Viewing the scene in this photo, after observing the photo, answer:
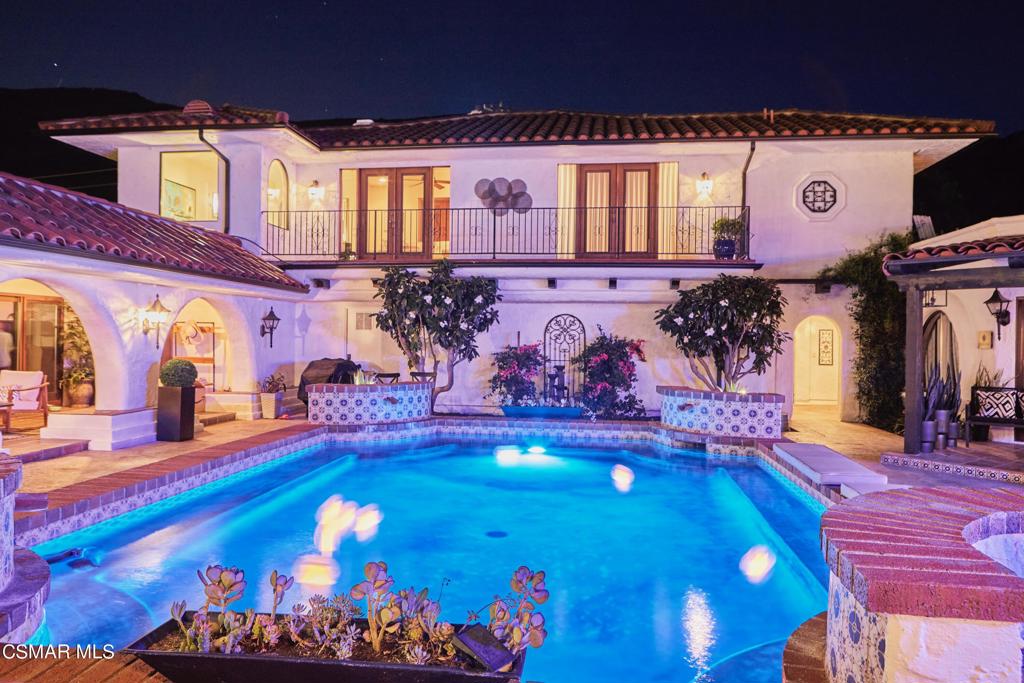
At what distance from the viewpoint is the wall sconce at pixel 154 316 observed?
408 inches

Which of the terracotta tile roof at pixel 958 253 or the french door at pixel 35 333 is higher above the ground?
the terracotta tile roof at pixel 958 253

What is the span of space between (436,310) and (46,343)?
24.8ft

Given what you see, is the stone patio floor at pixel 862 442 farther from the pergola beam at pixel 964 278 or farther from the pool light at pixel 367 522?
the pool light at pixel 367 522

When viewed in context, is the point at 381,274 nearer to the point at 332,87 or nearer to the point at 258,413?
the point at 258,413

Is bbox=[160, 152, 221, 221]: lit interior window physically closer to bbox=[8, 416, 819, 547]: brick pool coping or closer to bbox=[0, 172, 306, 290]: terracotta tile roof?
bbox=[0, 172, 306, 290]: terracotta tile roof

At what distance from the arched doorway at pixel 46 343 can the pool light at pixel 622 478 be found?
9.26 meters

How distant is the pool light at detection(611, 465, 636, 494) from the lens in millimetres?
9664

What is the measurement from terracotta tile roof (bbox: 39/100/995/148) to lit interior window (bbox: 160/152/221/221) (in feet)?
3.64

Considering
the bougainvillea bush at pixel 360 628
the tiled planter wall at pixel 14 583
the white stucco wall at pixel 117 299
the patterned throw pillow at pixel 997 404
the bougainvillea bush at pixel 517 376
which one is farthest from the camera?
the bougainvillea bush at pixel 517 376

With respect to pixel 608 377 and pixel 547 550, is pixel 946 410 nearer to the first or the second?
pixel 608 377

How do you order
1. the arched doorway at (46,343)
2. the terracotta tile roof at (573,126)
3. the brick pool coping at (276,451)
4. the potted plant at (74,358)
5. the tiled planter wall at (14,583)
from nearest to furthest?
the tiled planter wall at (14,583) < the brick pool coping at (276,451) < the arched doorway at (46,343) < the potted plant at (74,358) < the terracotta tile roof at (573,126)

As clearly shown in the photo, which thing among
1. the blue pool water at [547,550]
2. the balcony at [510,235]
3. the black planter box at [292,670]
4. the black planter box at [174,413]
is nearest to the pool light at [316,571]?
the blue pool water at [547,550]

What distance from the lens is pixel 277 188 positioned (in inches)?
616

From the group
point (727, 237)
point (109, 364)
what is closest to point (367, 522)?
point (109, 364)
